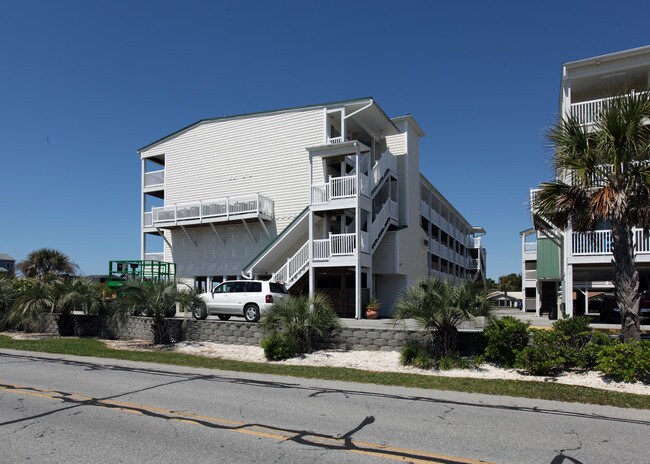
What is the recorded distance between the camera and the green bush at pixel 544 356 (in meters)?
11.3

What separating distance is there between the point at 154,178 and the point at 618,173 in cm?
2849

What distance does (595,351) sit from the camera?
11.1 meters

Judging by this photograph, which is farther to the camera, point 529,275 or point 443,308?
point 529,275

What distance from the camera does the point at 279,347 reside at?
1446cm

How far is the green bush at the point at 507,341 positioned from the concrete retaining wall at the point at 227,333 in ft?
2.51

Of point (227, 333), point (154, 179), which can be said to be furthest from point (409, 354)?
point (154, 179)

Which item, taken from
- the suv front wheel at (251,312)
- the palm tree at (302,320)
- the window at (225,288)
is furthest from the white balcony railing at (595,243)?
the window at (225,288)

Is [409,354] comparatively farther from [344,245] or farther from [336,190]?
[336,190]

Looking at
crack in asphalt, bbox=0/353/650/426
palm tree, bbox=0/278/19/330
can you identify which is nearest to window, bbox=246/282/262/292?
crack in asphalt, bbox=0/353/650/426

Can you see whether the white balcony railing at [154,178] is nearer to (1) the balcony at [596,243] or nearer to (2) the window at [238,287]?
(2) the window at [238,287]

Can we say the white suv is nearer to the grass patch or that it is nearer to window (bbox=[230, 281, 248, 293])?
window (bbox=[230, 281, 248, 293])

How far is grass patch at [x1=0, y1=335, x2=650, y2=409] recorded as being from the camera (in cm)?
913

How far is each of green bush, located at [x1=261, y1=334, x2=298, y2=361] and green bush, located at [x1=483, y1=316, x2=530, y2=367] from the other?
5.30 m

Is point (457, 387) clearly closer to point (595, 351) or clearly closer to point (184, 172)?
point (595, 351)
